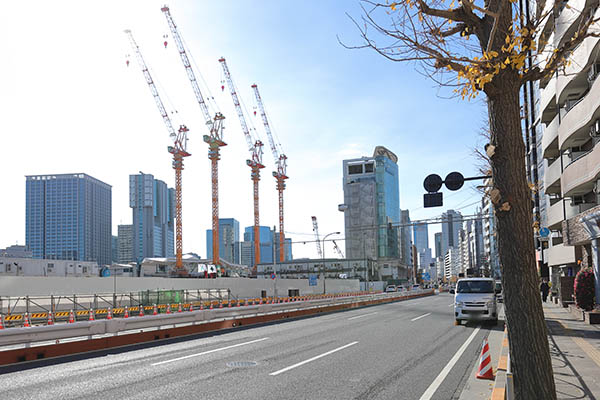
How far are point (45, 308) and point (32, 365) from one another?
18497 millimetres

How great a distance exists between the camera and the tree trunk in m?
5.20

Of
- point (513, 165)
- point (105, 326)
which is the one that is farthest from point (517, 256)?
point (105, 326)

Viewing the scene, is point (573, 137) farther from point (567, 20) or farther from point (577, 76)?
point (567, 20)

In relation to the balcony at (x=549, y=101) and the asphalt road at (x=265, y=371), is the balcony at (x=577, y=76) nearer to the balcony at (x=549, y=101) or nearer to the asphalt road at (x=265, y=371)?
the balcony at (x=549, y=101)

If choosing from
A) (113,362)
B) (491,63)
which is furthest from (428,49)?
(113,362)

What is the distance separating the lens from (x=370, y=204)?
181875 millimetres

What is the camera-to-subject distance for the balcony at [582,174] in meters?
24.0

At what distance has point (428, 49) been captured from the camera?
5801 mm

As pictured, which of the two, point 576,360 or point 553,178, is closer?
point 576,360

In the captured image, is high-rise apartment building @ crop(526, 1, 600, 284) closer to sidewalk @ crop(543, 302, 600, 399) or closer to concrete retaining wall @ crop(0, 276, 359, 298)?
sidewalk @ crop(543, 302, 600, 399)

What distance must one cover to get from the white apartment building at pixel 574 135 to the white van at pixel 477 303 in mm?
6583

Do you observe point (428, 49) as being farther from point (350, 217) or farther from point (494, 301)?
point (350, 217)

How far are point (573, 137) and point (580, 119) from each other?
107 inches

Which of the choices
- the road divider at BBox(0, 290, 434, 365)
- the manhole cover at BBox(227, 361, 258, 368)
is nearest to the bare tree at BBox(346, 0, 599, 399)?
the manhole cover at BBox(227, 361, 258, 368)
